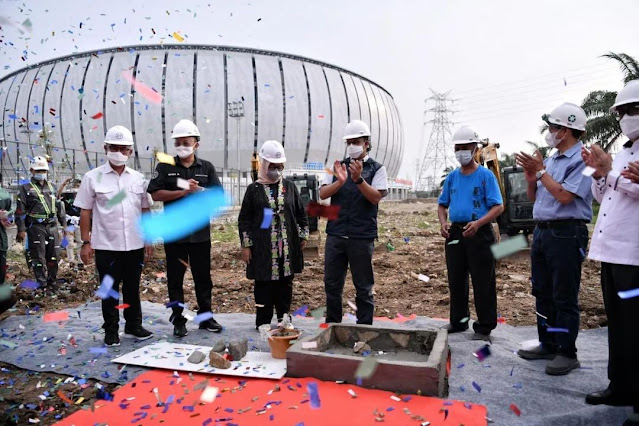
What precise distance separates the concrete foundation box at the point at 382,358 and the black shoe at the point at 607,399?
884 mm

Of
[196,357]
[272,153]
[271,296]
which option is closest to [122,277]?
[196,357]

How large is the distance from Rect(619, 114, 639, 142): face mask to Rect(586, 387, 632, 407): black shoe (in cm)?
158

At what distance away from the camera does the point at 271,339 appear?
373cm

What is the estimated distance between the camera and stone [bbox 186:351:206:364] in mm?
3588

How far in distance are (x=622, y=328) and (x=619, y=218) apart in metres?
0.66

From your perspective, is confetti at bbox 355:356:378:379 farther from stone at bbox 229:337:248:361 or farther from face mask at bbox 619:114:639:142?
face mask at bbox 619:114:639:142

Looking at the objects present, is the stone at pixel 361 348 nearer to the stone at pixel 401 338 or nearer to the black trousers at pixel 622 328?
the stone at pixel 401 338

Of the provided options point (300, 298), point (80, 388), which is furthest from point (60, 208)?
point (80, 388)

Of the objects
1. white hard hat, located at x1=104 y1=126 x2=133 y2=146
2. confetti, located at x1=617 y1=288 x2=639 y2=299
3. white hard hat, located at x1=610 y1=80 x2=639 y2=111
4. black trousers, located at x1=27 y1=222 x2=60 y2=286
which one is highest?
white hard hat, located at x1=610 y1=80 x2=639 y2=111

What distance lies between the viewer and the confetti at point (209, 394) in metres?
3.00

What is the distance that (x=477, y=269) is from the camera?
13.6 feet

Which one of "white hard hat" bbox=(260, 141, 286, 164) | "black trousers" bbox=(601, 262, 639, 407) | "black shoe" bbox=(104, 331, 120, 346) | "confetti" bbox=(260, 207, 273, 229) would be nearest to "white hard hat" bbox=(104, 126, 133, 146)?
"white hard hat" bbox=(260, 141, 286, 164)

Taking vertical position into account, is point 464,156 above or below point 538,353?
above

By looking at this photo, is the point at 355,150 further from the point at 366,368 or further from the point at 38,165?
the point at 38,165
